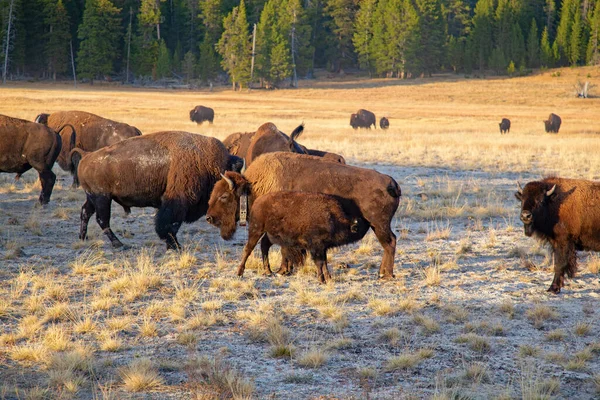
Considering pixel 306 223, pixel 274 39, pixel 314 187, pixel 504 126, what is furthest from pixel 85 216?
pixel 274 39

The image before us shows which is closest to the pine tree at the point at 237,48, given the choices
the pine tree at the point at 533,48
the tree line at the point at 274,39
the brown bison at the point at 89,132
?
the tree line at the point at 274,39

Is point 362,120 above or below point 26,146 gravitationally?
below

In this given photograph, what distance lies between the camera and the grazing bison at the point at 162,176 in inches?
384

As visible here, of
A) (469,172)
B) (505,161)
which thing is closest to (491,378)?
(469,172)

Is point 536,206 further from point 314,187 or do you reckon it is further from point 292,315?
point 292,315

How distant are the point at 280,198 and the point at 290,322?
186 centimetres

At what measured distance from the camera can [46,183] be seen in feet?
42.1

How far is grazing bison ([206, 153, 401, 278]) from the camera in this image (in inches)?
332

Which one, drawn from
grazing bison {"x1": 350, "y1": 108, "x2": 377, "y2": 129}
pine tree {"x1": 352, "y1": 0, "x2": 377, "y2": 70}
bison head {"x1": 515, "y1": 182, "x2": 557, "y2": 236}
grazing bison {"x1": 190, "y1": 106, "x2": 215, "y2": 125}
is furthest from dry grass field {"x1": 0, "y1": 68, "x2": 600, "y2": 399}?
pine tree {"x1": 352, "y1": 0, "x2": 377, "y2": 70}

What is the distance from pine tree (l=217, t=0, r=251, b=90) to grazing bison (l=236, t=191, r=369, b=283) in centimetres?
6815

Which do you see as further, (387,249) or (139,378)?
(387,249)

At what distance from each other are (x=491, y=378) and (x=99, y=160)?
21.6ft

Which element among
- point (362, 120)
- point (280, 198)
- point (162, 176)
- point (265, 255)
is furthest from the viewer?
point (362, 120)

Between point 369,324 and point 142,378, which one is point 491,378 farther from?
point 142,378
